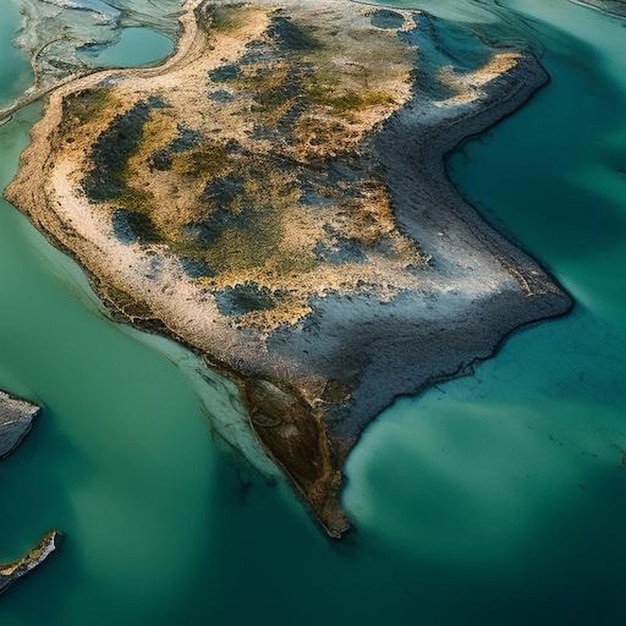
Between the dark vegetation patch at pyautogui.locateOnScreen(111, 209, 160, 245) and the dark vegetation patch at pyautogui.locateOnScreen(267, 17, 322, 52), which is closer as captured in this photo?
the dark vegetation patch at pyautogui.locateOnScreen(111, 209, 160, 245)

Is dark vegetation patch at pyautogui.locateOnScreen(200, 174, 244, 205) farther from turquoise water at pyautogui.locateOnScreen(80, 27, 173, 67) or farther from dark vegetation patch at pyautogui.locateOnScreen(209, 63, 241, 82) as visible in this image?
turquoise water at pyautogui.locateOnScreen(80, 27, 173, 67)

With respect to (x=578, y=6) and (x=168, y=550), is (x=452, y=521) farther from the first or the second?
(x=578, y=6)

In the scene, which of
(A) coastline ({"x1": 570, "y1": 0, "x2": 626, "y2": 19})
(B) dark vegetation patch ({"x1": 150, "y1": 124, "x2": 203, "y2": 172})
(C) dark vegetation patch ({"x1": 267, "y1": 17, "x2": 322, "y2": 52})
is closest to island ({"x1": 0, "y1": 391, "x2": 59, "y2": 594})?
(B) dark vegetation patch ({"x1": 150, "y1": 124, "x2": 203, "y2": 172})

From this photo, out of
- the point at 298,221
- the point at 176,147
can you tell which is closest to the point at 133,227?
the point at 176,147

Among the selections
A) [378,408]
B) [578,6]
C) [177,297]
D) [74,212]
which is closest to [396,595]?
[378,408]

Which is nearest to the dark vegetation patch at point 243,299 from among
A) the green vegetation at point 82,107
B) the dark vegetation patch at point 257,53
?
the green vegetation at point 82,107

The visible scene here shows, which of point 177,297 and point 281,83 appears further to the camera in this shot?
point 281,83

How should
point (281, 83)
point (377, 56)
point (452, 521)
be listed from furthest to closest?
point (377, 56) < point (281, 83) < point (452, 521)
